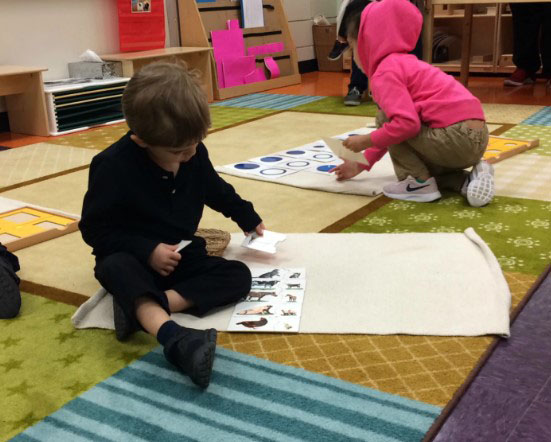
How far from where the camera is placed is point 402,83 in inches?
70.4

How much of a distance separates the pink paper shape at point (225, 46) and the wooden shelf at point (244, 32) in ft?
0.18

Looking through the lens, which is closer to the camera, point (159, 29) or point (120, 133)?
point (120, 133)

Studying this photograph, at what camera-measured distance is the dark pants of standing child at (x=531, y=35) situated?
3.92m

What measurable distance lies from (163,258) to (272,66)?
11.1 ft

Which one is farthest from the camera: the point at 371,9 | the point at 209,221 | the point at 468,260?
the point at 371,9

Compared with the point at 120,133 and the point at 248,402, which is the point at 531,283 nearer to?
the point at 248,402

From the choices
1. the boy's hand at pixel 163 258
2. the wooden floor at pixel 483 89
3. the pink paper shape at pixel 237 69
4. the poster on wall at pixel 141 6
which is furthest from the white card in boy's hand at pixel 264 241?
the pink paper shape at pixel 237 69

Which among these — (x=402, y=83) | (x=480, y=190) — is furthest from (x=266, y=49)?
(x=480, y=190)

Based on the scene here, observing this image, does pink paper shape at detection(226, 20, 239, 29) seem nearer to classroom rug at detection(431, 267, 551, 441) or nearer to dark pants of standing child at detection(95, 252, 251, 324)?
dark pants of standing child at detection(95, 252, 251, 324)

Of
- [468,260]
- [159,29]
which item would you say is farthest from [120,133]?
[468,260]

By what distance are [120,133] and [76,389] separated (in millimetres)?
2082

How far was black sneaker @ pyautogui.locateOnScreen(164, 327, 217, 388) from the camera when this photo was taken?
957mm

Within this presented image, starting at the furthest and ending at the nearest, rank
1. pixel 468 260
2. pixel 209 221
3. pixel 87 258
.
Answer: pixel 209 221 < pixel 87 258 < pixel 468 260

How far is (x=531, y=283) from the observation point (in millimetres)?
1280
